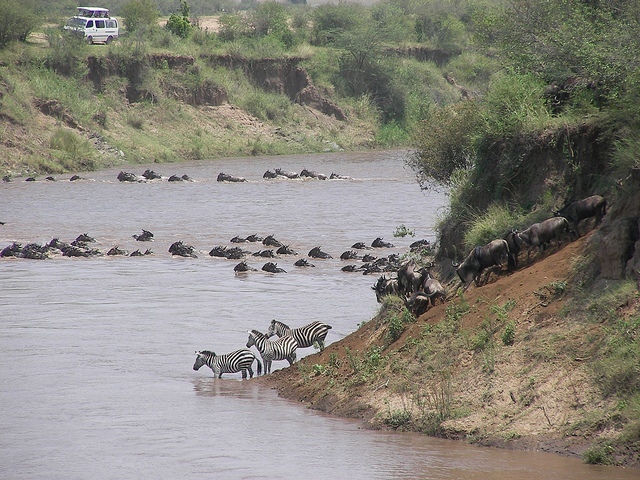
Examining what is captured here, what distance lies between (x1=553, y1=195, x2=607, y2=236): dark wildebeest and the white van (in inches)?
2212

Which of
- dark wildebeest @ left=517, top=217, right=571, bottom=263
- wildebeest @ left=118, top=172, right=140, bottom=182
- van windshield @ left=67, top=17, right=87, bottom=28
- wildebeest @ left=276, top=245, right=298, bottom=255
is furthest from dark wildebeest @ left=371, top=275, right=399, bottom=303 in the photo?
van windshield @ left=67, top=17, right=87, bottom=28

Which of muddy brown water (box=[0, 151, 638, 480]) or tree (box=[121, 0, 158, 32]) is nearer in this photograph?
muddy brown water (box=[0, 151, 638, 480])

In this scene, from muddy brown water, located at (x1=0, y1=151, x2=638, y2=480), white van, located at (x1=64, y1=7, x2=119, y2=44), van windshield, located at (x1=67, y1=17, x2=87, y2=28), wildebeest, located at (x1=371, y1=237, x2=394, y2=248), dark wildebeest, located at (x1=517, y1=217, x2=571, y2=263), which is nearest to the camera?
muddy brown water, located at (x1=0, y1=151, x2=638, y2=480)

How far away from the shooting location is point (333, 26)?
85.9m

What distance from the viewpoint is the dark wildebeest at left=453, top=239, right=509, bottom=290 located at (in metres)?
12.6

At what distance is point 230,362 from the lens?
14.8 metres

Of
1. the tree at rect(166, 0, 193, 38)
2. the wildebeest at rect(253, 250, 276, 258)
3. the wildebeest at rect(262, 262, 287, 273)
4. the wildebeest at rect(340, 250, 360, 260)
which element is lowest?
the wildebeest at rect(262, 262, 287, 273)

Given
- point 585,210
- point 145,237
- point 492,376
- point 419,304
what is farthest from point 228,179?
point 492,376

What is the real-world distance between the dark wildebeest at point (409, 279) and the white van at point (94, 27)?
178 feet

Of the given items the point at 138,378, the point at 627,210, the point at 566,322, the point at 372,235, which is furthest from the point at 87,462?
the point at 372,235

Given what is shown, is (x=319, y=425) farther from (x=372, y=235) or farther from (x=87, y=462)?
(x=372, y=235)

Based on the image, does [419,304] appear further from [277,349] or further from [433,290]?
[277,349]

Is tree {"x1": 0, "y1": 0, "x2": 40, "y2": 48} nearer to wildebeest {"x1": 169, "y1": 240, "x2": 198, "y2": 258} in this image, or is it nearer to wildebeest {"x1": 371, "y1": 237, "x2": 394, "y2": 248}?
wildebeest {"x1": 169, "y1": 240, "x2": 198, "y2": 258}

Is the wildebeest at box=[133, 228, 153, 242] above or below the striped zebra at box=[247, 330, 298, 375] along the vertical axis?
above
